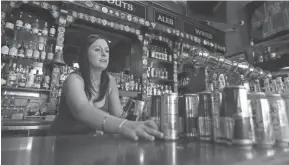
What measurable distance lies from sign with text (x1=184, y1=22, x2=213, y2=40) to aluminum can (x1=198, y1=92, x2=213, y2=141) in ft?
10.4

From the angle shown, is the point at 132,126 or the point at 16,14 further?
the point at 16,14

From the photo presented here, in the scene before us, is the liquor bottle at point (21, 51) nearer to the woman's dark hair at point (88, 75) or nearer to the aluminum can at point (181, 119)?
the woman's dark hair at point (88, 75)

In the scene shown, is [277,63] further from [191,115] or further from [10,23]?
[10,23]

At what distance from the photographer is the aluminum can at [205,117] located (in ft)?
1.99

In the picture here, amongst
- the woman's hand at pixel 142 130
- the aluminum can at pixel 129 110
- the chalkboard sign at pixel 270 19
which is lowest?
the woman's hand at pixel 142 130

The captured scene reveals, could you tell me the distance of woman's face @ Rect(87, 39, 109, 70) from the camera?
1.38 m

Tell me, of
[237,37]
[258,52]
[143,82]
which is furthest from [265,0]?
[143,82]

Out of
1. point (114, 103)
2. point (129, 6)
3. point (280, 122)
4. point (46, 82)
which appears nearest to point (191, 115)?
point (280, 122)

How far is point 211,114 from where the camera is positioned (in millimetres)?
603

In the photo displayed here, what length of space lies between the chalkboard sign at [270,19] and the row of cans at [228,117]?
3815 millimetres

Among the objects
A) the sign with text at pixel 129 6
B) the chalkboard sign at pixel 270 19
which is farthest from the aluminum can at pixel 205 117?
the chalkboard sign at pixel 270 19

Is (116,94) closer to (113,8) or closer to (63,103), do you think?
(63,103)

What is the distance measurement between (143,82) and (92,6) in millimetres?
1335

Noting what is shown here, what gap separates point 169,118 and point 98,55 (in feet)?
3.13
